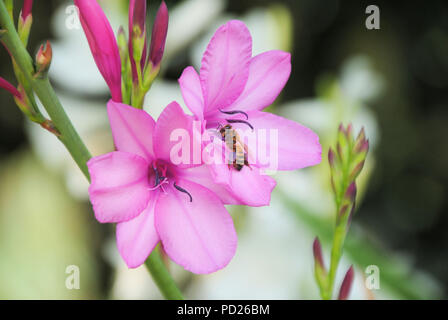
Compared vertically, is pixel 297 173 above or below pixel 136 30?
below

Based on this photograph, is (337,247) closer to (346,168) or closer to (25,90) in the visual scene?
(346,168)

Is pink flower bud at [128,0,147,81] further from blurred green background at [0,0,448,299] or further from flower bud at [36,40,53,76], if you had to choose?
blurred green background at [0,0,448,299]

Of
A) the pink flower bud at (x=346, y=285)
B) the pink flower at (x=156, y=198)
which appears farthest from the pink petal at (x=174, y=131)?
the pink flower bud at (x=346, y=285)

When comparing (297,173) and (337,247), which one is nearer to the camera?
(337,247)

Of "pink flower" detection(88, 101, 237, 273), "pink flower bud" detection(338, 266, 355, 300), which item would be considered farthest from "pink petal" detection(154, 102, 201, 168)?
"pink flower bud" detection(338, 266, 355, 300)

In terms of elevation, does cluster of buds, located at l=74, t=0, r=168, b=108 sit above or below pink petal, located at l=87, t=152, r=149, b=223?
above

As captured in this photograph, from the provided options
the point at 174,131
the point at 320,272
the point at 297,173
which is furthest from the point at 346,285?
the point at 297,173
